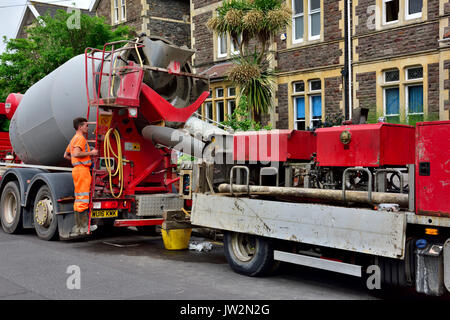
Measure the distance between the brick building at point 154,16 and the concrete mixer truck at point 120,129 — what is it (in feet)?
56.1

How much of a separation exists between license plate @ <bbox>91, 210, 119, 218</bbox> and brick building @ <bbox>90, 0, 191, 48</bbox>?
18746mm

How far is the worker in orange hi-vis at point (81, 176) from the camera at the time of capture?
9.37 m

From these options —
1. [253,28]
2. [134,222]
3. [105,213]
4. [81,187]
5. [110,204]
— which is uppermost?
[253,28]

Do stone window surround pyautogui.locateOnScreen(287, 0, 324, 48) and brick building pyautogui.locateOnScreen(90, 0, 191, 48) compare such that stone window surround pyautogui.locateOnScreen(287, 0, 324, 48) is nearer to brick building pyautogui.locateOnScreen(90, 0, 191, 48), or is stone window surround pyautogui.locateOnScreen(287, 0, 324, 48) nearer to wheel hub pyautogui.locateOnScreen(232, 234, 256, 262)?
brick building pyautogui.locateOnScreen(90, 0, 191, 48)

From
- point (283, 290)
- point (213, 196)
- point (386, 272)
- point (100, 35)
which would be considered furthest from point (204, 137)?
point (100, 35)

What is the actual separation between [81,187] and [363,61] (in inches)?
456

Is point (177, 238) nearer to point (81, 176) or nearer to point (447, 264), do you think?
point (81, 176)

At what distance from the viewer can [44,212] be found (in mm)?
10344

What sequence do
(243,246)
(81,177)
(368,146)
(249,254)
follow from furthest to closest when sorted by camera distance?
(81,177), (243,246), (249,254), (368,146)

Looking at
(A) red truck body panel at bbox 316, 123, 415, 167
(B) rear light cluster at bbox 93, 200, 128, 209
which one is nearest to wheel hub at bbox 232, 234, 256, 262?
(A) red truck body panel at bbox 316, 123, 415, 167

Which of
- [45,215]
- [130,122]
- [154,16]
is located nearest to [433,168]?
[130,122]

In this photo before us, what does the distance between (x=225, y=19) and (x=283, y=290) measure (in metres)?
12.5

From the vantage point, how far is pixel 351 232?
5.95 meters
